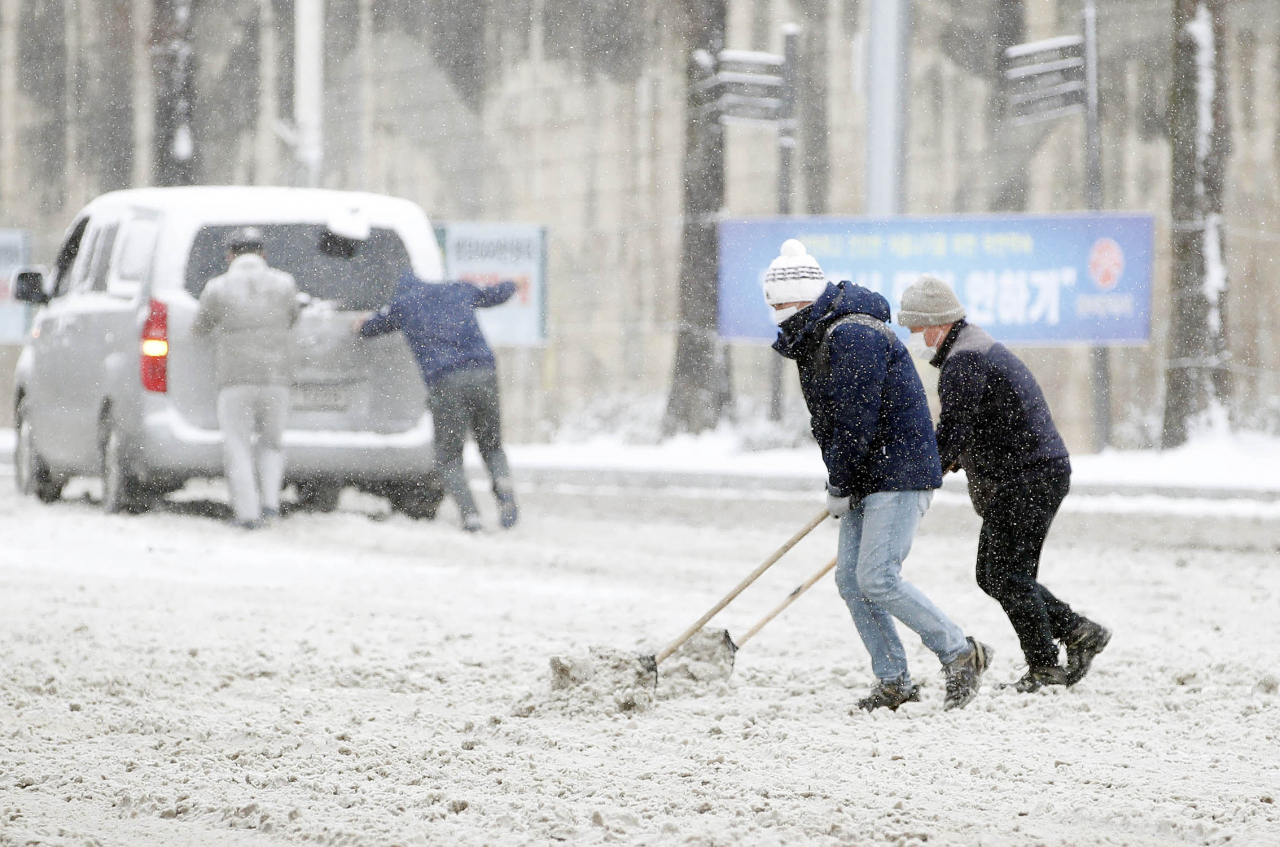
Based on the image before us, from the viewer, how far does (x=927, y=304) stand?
602 centimetres

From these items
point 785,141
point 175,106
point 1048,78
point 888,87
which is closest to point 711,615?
point 888,87

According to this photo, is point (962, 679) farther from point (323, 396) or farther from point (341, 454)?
point (323, 396)

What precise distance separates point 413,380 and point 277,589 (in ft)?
8.72

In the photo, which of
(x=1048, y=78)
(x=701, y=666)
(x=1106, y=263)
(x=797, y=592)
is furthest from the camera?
(x=1048, y=78)

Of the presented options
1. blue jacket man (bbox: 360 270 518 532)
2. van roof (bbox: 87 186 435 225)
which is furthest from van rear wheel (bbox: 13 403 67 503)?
blue jacket man (bbox: 360 270 518 532)

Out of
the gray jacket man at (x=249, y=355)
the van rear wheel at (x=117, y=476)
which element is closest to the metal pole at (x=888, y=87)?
the gray jacket man at (x=249, y=355)

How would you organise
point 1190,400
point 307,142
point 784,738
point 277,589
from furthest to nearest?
point 307,142 < point 1190,400 < point 277,589 < point 784,738

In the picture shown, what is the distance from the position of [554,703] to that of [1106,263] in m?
10.5

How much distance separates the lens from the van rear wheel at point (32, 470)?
12.3 m

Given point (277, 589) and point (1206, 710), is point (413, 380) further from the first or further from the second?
point (1206, 710)

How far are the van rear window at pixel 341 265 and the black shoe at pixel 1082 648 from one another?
19.6 feet

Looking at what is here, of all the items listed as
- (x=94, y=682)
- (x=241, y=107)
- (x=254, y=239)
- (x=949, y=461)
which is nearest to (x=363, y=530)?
(x=254, y=239)

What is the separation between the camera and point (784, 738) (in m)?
5.50

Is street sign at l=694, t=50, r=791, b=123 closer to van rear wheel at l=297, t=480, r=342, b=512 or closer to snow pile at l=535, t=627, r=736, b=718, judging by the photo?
van rear wheel at l=297, t=480, r=342, b=512
